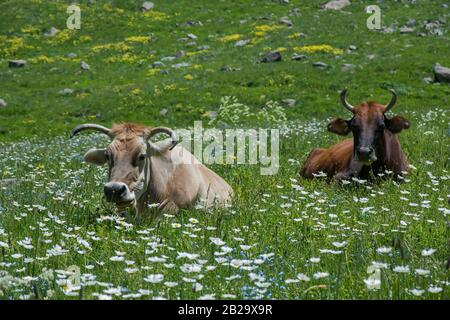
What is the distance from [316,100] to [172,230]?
23.2 m

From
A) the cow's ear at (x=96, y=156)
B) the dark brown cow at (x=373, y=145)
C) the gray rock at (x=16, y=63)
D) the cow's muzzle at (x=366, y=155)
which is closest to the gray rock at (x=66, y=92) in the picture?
the gray rock at (x=16, y=63)

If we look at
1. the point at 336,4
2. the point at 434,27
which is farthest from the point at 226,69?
the point at 336,4

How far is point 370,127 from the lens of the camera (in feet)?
36.0

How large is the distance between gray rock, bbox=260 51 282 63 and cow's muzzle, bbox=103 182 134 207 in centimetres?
2885

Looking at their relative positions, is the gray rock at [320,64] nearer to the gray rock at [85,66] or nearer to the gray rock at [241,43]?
the gray rock at [241,43]

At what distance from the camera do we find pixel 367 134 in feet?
35.8

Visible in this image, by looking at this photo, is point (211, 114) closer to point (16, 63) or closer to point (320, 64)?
point (320, 64)

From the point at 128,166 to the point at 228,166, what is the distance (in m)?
4.49

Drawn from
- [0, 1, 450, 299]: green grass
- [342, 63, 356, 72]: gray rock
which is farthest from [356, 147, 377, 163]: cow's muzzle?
[342, 63, 356, 72]: gray rock

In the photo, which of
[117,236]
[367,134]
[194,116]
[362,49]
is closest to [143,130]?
[117,236]

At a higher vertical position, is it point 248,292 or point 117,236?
point 248,292

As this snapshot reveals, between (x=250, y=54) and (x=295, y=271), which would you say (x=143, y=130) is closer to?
(x=295, y=271)

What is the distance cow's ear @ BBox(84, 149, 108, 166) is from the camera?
8.80 meters
